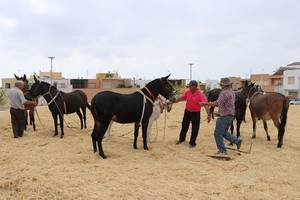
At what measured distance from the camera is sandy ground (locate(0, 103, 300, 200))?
4871 mm

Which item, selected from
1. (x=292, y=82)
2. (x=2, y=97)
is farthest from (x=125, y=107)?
(x=292, y=82)

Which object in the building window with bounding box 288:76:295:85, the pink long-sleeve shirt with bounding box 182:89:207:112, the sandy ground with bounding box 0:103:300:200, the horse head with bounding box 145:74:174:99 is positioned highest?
the building window with bounding box 288:76:295:85

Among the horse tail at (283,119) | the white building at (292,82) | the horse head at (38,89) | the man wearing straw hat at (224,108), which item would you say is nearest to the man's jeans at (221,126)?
the man wearing straw hat at (224,108)

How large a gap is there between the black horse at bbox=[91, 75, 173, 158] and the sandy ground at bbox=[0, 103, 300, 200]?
617 mm

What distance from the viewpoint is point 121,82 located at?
61.1 meters

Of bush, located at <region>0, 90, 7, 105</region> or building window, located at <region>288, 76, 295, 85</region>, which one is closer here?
bush, located at <region>0, 90, 7, 105</region>

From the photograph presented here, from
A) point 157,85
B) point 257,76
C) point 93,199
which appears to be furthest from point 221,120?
point 257,76

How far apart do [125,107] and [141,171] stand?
6.39 feet

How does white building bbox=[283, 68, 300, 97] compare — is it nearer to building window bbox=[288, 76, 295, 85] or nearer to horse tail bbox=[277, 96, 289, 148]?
building window bbox=[288, 76, 295, 85]

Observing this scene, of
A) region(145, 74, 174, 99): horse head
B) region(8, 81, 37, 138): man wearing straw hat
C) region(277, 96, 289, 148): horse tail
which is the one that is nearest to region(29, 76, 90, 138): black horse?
region(8, 81, 37, 138): man wearing straw hat

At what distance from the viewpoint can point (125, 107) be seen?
24.8ft

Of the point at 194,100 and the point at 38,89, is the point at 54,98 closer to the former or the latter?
the point at 38,89

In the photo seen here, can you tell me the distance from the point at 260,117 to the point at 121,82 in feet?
171

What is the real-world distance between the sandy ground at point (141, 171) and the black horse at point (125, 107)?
2.03ft
